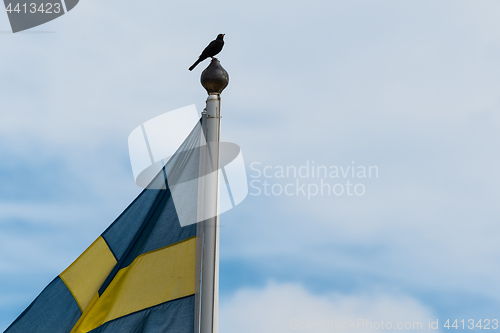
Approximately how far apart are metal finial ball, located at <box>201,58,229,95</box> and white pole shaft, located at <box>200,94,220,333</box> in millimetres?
146

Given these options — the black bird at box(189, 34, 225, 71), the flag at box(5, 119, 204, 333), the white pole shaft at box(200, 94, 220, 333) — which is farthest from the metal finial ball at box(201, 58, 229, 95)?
the flag at box(5, 119, 204, 333)

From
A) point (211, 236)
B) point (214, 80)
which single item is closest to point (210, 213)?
point (211, 236)

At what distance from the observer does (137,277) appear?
24.0ft

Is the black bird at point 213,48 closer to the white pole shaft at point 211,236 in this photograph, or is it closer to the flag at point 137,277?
the white pole shaft at point 211,236

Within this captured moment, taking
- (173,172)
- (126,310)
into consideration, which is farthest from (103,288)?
(173,172)

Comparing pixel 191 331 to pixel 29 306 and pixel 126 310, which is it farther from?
pixel 29 306

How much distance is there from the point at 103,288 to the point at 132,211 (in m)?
1.14

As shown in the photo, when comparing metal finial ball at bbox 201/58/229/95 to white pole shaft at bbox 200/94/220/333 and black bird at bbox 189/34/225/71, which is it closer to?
white pole shaft at bbox 200/94/220/333

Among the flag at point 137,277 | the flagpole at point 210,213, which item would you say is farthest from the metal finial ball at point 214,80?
the flag at point 137,277

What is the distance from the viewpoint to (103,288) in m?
7.52

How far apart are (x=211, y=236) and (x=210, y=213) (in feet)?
0.95

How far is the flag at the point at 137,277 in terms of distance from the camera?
710 cm

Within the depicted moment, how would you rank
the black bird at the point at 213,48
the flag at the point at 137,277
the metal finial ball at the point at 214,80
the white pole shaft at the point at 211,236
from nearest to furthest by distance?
the white pole shaft at the point at 211,236
the flag at the point at 137,277
the metal finial ball at the point at 214,80
the black bird at the point at 213,48

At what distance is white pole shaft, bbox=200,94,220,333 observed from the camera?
22.0ft
